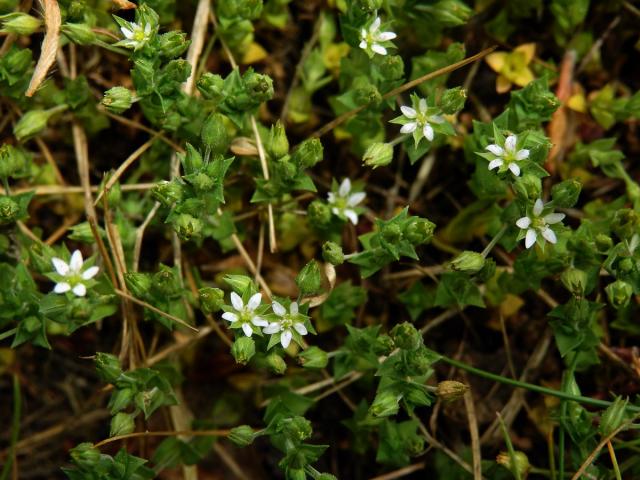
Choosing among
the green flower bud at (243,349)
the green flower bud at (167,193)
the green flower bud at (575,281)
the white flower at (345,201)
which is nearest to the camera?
the green flower bud at (243,349)

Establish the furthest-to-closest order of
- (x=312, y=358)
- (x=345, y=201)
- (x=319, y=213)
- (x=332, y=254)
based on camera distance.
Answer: (x=345, y=201)
(x=319, y=213)
(x=312, y=358)
(x=332, y=254)

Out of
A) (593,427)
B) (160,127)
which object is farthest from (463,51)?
(593,427)

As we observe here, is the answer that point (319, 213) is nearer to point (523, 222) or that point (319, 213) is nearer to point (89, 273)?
point (523, 222)

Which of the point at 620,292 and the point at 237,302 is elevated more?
the point at 620,292

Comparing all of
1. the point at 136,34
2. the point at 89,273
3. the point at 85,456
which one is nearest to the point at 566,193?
the point at 136,34

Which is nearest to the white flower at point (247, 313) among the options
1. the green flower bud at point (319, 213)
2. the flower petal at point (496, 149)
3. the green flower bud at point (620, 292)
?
the green flower bud at point (319, 213)

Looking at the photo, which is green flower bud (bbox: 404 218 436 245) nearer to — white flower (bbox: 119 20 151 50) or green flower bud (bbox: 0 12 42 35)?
white flower (bbox: 119 20 151 50)

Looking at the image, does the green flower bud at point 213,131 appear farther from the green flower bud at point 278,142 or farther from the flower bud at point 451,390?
the flower bud at point 451,390
